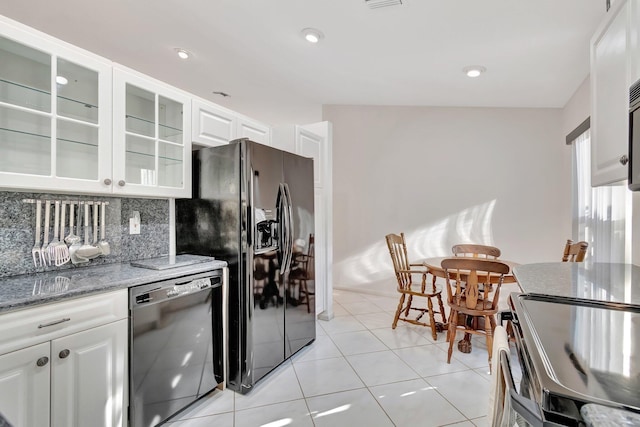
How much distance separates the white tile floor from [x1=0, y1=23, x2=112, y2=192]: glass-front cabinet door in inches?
60.1

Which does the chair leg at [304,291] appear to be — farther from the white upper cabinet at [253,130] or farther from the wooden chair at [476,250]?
the wooden chair at [476,250]

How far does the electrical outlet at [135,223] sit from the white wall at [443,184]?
117 inches

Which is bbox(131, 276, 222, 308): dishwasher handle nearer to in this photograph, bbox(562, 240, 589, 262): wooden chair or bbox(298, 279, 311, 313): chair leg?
bbox(298, 279, 311, 313): chair leg

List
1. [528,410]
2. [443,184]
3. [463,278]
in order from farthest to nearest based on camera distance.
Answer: [443,184], [463,278], [528,410]

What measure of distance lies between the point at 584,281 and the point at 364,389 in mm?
1497

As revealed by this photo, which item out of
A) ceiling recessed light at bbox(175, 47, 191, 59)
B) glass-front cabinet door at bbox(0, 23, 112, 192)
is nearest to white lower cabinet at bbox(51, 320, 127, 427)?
glass-front cabinet door at bbox(0, 23, 112, 192)

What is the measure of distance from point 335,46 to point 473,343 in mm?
3083

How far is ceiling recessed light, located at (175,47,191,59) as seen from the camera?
9.99 feet

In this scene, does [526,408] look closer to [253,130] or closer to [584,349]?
[584,349]

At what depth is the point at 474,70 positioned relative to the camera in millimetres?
3070

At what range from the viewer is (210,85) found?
3922mm

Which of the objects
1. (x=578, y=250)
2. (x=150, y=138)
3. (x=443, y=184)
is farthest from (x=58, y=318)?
(x=443, y=184)

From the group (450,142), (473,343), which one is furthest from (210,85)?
(473,343)

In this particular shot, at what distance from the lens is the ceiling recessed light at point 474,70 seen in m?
3.01
